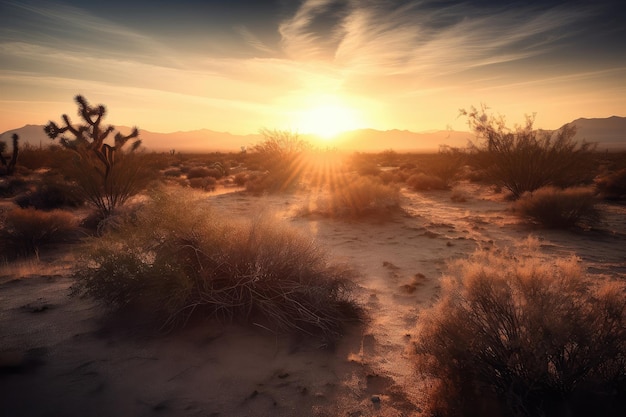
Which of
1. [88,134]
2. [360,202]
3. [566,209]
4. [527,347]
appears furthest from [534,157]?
[88,134]

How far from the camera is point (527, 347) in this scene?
7.18 feet

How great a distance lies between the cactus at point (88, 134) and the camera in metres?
10.1

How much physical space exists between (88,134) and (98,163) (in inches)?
43.0

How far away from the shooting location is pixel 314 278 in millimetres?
4344

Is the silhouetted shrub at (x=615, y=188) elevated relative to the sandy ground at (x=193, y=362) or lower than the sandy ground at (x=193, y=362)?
elevated

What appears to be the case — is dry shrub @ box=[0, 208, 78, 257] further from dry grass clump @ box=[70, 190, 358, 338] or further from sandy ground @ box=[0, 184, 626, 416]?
dry grass clump @ box=[70, 190, 358, 338]

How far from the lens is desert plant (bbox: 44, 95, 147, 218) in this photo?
9.76 metres

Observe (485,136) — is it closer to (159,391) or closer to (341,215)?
(341,215)

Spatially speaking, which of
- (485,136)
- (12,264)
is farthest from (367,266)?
(485,136)

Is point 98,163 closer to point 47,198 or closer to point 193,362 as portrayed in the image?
point 47,198

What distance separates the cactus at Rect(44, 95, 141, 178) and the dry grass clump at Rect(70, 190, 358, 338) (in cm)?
731

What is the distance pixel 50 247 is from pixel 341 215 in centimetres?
779

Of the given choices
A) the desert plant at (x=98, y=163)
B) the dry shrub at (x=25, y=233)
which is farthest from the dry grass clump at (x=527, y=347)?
the desert plant at (x=98, y=163)

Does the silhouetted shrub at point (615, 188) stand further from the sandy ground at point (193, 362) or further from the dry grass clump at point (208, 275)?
the dry grass clump at point (208, 275)
